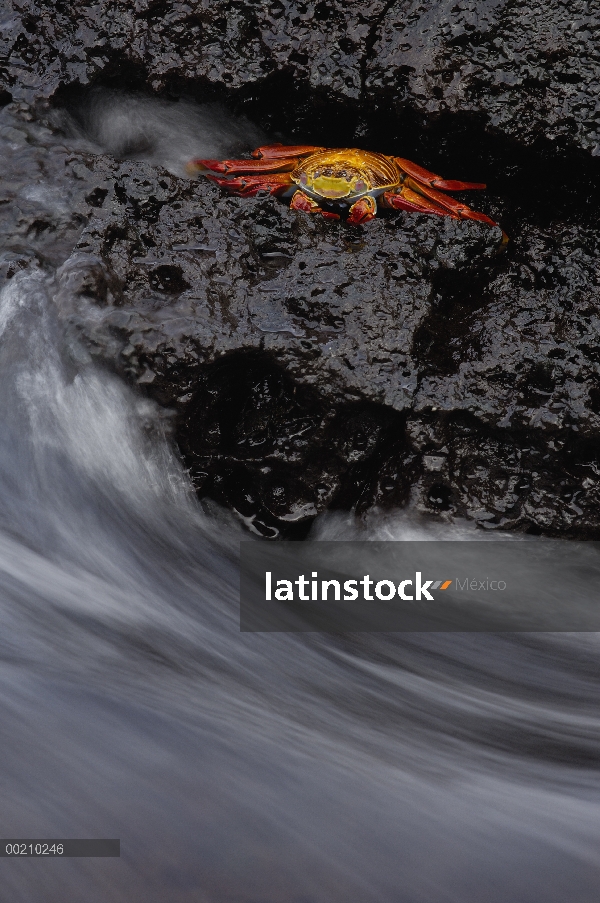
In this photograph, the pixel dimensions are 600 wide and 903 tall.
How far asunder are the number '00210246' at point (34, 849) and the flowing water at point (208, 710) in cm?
2

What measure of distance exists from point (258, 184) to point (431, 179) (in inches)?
23.6

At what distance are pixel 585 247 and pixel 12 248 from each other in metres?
1.93

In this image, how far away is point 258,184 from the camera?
266 cm

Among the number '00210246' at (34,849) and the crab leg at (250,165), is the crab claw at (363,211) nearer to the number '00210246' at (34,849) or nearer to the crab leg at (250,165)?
the crab leg at (250,165)

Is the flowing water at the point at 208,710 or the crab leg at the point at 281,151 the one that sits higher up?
the crab leg at the point at 281,151

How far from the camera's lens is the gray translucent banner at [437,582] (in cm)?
240

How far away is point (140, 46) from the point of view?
9.17ft

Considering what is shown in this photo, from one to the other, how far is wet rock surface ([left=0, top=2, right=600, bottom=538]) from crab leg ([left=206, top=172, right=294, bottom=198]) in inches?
7.5

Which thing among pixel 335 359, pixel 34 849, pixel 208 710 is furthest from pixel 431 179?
pixel 34 849

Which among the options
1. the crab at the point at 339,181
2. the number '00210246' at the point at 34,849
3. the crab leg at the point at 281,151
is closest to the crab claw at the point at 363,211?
the crab at the point at 339,181

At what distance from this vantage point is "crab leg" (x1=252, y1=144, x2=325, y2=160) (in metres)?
2.73

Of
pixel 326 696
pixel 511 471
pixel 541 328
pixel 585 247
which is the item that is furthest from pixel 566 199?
pixel 326 696

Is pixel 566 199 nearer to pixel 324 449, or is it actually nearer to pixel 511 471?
pixel 511 471

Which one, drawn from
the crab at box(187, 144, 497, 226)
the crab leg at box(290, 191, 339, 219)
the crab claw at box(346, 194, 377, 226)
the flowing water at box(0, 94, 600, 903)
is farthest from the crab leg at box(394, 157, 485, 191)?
the flowing water at box(0, 94, 600, 903)
